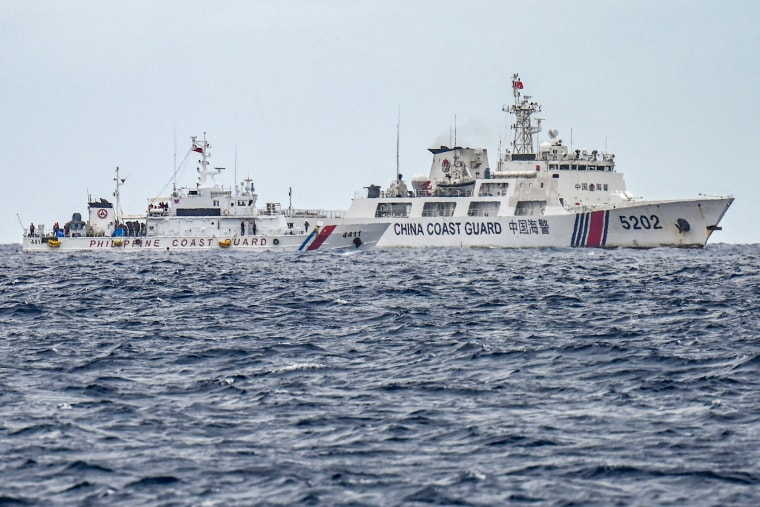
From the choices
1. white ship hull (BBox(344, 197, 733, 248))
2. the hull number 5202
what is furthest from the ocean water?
white ship hull (BBox(344, 197, 733, 248))

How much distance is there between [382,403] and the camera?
1423 centimetres

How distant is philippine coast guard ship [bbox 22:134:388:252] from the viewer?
73500 millimetres

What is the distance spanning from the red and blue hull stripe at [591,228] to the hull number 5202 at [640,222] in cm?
115

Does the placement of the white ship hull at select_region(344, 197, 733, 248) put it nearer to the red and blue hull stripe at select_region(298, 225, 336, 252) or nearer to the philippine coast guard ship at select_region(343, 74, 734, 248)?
the philippine coast guard ship at select_region(343, 74, 734, 248)

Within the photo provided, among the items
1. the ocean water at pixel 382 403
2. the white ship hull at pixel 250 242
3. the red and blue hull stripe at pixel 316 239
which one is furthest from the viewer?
the white ship hull at pixel 250 242

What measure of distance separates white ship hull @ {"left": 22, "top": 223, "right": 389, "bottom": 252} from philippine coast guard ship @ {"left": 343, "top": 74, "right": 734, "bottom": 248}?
7.38 feet

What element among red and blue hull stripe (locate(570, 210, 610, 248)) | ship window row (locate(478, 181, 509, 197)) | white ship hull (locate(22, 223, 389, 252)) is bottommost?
white ship hull (locate(22, 223, 389, 252))

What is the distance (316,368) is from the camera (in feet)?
56.2

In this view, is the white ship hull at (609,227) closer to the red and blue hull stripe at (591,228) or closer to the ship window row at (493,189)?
the red and blue hull stripe at (591,228)

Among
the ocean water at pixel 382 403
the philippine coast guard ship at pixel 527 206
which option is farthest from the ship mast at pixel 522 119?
the ocean water at pixel 382 403

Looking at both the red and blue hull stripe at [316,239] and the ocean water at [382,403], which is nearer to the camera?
the ocean water at [382,403]

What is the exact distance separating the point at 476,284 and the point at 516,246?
35.9 m

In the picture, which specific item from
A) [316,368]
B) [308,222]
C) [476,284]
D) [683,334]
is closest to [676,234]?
[308,222]

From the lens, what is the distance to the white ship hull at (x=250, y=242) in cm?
7294
